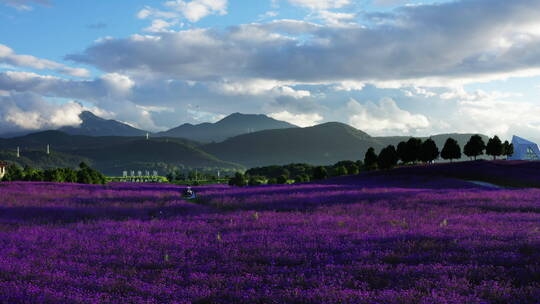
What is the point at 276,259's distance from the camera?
891cm

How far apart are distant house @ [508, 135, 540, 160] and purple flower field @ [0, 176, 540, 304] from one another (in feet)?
323

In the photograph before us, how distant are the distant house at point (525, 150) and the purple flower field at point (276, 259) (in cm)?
9836

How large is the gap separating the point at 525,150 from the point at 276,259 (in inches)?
4353

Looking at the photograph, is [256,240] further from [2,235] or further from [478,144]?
[478,144]

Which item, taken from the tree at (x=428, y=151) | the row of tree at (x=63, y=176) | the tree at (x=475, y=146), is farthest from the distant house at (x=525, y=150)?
the row of tree at (x=63, y=176)

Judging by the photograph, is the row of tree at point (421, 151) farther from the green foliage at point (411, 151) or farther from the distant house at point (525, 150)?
the distant house at point (525, 150)

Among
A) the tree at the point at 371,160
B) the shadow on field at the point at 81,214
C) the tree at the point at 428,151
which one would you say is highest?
the tree at the point at 428,151

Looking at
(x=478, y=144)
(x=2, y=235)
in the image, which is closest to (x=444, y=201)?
(x=2, y=235)

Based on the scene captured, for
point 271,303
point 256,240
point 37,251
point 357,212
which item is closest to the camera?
point 271,303

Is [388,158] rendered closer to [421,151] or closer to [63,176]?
[421,151]

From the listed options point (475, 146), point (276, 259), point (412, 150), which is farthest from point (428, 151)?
point (276, 259)

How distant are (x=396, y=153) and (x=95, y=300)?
59.3 meters

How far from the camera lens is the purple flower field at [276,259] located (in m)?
6.61

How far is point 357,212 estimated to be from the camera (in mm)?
16609
